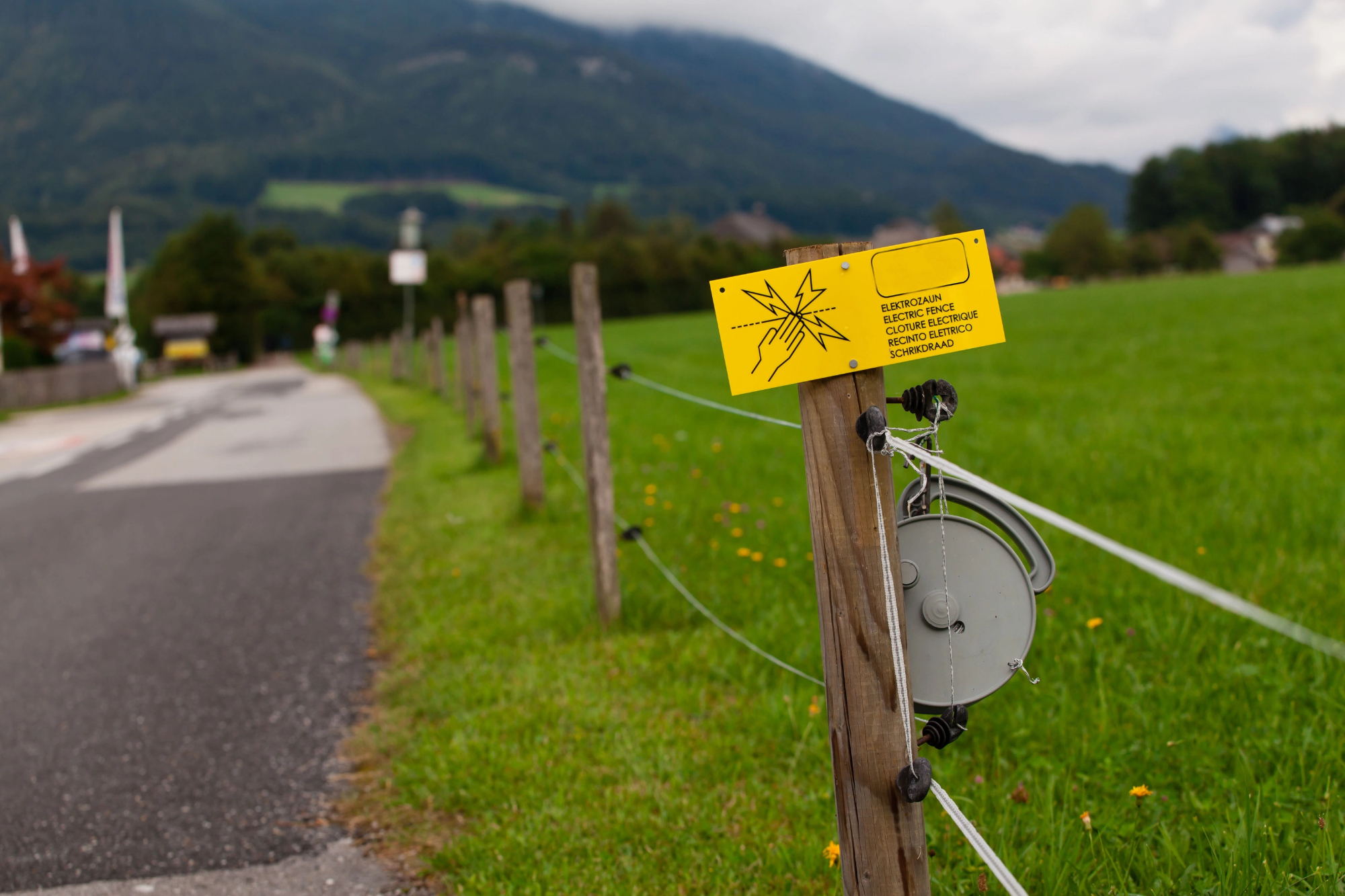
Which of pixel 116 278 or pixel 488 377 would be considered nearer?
pixel 488 377

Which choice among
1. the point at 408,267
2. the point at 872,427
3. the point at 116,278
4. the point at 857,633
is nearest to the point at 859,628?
the point at 857,633

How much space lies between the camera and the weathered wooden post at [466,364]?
37.4ft

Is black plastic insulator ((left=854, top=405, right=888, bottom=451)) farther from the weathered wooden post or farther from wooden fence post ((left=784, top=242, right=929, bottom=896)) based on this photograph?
the weathered wooden post

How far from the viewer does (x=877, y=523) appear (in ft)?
5.96

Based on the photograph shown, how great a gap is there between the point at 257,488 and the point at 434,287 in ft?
236

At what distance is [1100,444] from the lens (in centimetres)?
695

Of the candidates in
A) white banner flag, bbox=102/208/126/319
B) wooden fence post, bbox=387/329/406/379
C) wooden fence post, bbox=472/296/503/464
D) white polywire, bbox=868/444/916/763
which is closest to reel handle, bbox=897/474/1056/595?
white polywire, bbox=868/444/916/763

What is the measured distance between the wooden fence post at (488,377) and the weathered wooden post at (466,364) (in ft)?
5.01

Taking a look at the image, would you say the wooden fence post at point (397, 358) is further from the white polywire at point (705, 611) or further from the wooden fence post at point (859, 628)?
the wooden fence post at point (859, 628)

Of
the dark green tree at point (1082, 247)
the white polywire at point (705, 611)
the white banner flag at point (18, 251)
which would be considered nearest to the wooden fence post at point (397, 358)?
the white banner flag at point (18, 251)

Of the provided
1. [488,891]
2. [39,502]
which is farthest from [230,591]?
[39,502]

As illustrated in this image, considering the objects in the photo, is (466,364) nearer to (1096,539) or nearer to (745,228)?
(1096,539)

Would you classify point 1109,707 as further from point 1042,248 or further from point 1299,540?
point 1042,248

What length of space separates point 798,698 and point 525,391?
3.82 m
